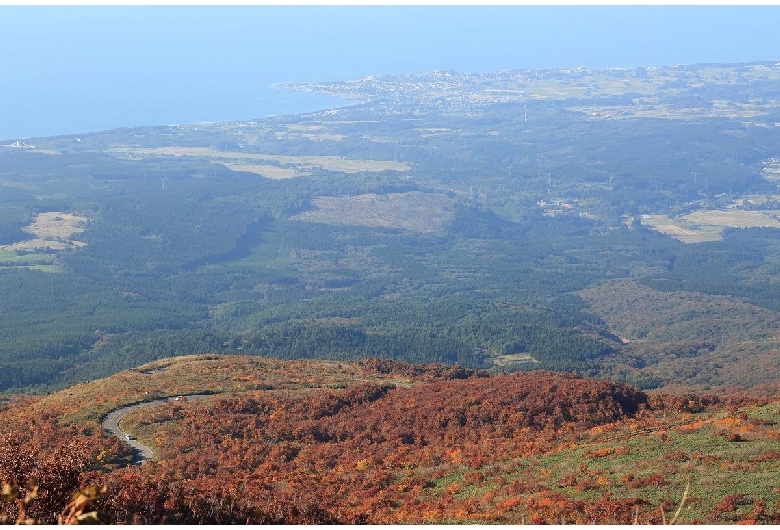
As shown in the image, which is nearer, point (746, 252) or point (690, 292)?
point (690, 292)

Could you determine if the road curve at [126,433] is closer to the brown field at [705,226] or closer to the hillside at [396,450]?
the hillside at [396,450]

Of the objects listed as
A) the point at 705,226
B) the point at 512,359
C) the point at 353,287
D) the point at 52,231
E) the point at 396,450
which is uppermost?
the point at 396,450

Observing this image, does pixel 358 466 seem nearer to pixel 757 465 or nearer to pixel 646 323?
pixel 757 465

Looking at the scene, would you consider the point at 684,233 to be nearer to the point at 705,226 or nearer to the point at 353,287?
the point at 705,226

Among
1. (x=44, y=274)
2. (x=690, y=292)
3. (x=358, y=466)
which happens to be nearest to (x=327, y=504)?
(x=358, y=466)

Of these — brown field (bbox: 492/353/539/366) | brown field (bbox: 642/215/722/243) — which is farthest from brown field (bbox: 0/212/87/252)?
brown field (bbox: 642/215/722/243)

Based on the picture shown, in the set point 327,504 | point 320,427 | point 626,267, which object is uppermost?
point 327,504

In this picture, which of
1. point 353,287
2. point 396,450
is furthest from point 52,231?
point 396,450

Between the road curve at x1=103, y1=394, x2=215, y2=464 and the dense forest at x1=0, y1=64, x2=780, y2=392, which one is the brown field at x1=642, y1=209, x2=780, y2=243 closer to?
the dense forest at x1=0, y1=64, x2=780, y2=392
